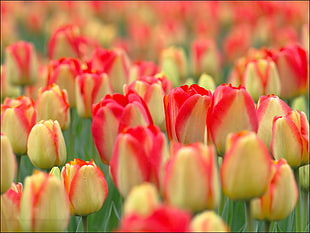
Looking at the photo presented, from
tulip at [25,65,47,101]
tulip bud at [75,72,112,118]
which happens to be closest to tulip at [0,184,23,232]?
tulip bud at [75,72,112,118]

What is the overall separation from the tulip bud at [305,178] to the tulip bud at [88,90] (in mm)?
850

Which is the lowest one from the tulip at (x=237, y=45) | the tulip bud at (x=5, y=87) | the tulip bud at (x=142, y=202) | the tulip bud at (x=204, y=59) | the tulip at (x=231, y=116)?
the tulip bud at (x=142, y=202)

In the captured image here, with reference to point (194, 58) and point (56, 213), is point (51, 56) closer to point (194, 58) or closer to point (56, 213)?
point (194, 58)

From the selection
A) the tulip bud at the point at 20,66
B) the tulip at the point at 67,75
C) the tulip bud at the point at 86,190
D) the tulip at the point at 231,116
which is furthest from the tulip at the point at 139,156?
the tulip bud at the point at 20,66

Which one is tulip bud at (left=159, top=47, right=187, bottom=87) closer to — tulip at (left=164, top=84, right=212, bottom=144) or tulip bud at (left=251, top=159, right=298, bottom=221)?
tulip at (left=164, top=84, right=212, bottom=144)

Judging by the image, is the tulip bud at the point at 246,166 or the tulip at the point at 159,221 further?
the tulip bud at the point at 246,166

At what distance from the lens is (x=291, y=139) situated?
1.80m

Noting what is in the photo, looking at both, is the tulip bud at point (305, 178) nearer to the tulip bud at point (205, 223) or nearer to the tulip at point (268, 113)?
the tulip at point (268, 113)

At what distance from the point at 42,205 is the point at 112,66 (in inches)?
62.6

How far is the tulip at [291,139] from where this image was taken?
1.80 meters

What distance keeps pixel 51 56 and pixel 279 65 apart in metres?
1.41

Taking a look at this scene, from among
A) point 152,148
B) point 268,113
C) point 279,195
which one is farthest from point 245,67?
point 152,148

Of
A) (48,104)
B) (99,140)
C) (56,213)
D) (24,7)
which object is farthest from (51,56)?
(24,7)

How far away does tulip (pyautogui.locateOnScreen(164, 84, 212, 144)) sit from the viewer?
1.87 metres
